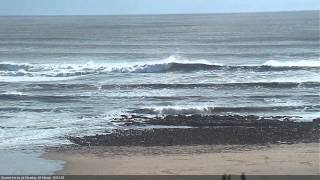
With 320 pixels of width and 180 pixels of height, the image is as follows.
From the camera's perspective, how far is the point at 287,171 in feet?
50.4

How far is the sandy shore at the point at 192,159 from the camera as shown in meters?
15.5

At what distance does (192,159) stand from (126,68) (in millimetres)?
26924

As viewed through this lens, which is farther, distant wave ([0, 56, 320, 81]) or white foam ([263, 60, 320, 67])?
white foam ([263, 60, 320, 67])

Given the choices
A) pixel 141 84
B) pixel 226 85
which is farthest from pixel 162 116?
pixel 141 84

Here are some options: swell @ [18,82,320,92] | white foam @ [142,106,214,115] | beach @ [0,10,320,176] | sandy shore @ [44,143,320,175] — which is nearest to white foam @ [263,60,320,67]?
beach @ [0,10,320,176]

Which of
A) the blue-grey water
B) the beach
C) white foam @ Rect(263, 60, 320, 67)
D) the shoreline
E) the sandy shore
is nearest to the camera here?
the sandy shore

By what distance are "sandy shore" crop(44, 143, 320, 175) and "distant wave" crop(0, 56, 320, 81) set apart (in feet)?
74.5

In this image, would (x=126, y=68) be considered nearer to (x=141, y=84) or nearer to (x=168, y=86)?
(x=141, y=84)

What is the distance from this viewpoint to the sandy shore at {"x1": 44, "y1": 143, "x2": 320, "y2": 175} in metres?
15.5

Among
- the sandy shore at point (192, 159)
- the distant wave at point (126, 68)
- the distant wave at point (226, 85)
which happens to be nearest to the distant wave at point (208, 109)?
the sandy shore at point (192, 159)

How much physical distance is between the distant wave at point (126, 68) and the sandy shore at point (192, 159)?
22717 millimetres

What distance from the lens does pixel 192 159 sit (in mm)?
16953

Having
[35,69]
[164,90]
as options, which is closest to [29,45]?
[35,69]

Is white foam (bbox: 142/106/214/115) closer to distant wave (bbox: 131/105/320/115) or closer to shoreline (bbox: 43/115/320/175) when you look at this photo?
distant wave (bbox: 131/105/320/115)
